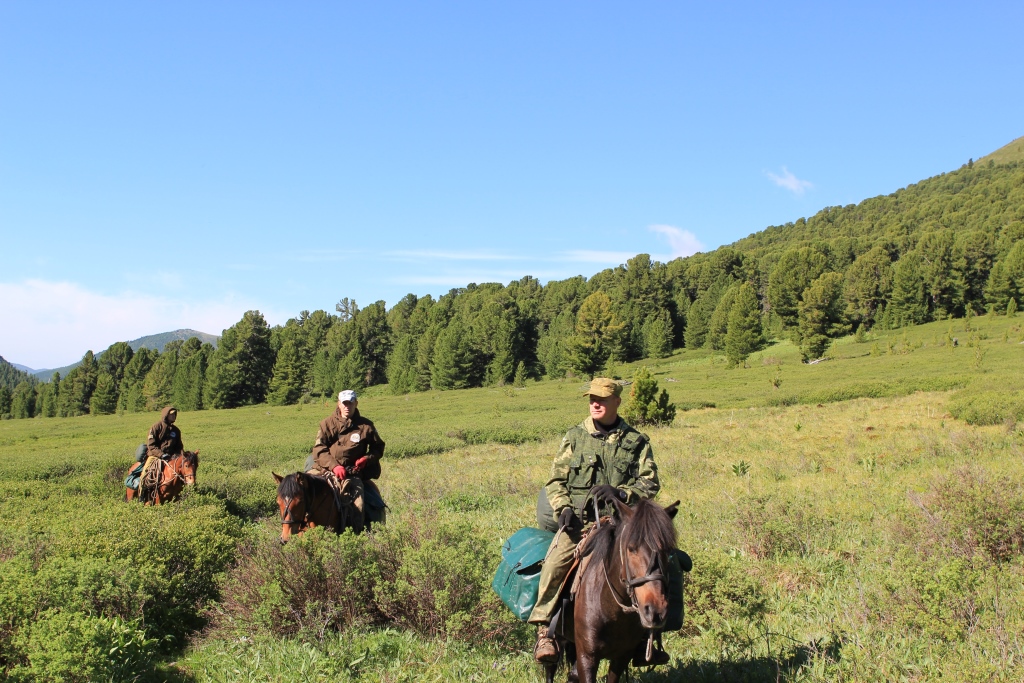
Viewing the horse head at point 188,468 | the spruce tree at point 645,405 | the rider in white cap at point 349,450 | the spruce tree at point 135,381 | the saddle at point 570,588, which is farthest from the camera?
the spruce tree at point 135,381

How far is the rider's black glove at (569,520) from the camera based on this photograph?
477 cm

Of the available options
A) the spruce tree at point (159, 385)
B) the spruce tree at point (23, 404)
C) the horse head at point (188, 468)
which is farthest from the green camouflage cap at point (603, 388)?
the spruce tree at point (23, 404)

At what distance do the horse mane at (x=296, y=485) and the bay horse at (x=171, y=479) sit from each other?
18.9 feet

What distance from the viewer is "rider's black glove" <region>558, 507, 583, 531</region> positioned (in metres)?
4.77

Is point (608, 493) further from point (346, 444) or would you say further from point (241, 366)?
point (241, 366)

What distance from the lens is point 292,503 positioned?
741cm

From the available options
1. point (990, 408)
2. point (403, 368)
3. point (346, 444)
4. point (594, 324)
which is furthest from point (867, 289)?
point (346, 444)

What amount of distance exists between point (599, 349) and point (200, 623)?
64.5 metres

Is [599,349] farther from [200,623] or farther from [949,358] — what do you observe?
[200,623]

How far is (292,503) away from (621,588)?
14.9 feet

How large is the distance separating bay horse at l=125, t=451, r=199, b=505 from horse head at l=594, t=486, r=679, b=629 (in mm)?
10833

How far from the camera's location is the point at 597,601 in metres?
4.35

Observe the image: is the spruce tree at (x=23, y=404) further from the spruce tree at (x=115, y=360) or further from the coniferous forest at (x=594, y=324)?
the spruce tree at (x=115, y=360)

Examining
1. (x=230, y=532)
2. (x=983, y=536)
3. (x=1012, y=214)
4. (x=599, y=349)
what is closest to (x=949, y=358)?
(x=599, y=349)
